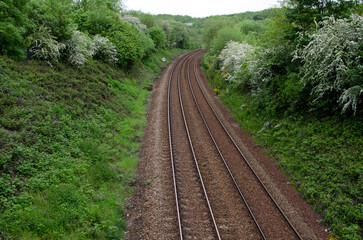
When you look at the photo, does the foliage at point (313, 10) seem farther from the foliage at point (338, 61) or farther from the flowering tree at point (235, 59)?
the flowering tree at point (235, 59)

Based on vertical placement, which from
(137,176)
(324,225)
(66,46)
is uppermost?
(66,46)

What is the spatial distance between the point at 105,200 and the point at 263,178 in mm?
7603

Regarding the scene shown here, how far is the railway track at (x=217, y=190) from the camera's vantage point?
26.2ft

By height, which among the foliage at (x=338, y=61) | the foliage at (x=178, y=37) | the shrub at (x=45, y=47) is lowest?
the foliage at (x=338, y=61)

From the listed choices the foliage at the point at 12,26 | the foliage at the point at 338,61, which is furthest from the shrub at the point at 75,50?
the foliage at the point at 338,61

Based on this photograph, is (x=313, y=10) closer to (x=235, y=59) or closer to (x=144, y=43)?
(x=235, y=59)

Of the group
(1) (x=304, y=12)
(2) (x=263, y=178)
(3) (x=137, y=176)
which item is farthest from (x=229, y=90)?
(3) (x=137, y=176)

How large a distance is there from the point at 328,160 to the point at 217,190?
18.4 feet

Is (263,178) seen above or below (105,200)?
→ below

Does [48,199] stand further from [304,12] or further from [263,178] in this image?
[304,12]

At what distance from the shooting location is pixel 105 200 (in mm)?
8820

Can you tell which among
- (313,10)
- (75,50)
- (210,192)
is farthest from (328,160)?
(75,50)

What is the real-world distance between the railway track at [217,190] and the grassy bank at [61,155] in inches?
97.6

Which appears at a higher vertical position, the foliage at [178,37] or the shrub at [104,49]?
the foliage at [178,37]
